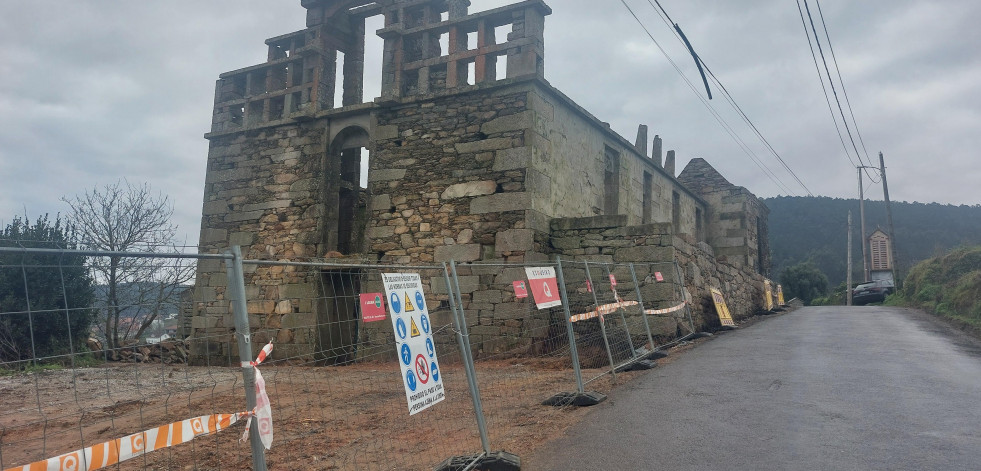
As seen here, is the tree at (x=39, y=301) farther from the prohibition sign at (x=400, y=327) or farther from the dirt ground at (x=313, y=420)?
the prohibition sign at (x=400, y=327)

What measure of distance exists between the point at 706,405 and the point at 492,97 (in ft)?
22.9

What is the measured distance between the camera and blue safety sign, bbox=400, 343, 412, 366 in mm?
4441

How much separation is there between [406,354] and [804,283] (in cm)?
4288

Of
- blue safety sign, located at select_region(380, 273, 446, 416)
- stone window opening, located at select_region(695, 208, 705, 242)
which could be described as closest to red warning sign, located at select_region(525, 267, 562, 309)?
blue safety sign, located at select_region(380, 273, 446, 416)

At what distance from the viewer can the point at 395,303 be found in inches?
177

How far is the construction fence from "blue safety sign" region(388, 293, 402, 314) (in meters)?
0.02

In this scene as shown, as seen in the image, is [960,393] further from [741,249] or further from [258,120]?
[741,249]

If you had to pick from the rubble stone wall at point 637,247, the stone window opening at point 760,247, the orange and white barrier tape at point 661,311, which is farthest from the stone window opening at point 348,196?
the stone window opening at point 760,247

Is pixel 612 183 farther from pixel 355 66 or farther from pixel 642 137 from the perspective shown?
pixel 355 66

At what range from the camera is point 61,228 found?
1538 centimetres

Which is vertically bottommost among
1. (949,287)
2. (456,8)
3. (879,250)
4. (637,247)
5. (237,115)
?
(949,287)

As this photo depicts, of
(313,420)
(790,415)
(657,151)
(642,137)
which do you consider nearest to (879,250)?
(657,151)

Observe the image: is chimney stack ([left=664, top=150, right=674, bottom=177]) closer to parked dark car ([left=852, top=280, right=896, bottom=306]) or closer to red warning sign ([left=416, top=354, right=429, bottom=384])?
parked dark car ([left=852, top=280, right=896, bottom=306])

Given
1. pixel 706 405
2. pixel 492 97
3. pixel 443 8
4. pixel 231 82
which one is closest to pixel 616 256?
pixel 492 97
